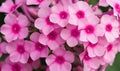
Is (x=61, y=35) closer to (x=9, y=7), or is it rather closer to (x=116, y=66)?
(x=9, y=7)

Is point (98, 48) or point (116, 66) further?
point (116, 66)

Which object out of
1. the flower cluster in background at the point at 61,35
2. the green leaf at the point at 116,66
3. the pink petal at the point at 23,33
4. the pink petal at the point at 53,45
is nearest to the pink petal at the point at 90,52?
the flower cluster in background at the point at 61,35

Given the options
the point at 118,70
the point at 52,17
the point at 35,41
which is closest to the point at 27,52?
the point at 35,41

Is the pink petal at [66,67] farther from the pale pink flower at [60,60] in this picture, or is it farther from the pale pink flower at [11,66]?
the pale pink flower at [11,66]

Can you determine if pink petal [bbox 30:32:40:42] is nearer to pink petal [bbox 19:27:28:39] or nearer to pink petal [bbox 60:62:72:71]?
pink petal [bbox 19:27:28:39]

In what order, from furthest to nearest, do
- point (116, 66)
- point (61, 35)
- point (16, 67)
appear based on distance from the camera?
point (116, 66)
point (16, 67)
point (61, 35)

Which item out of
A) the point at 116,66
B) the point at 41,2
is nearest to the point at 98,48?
the point at 41,2

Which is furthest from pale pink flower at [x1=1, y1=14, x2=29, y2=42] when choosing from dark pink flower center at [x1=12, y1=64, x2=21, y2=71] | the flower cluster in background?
dark pink flower center at [x1=12, y1=64, x2=21, y2=71]
